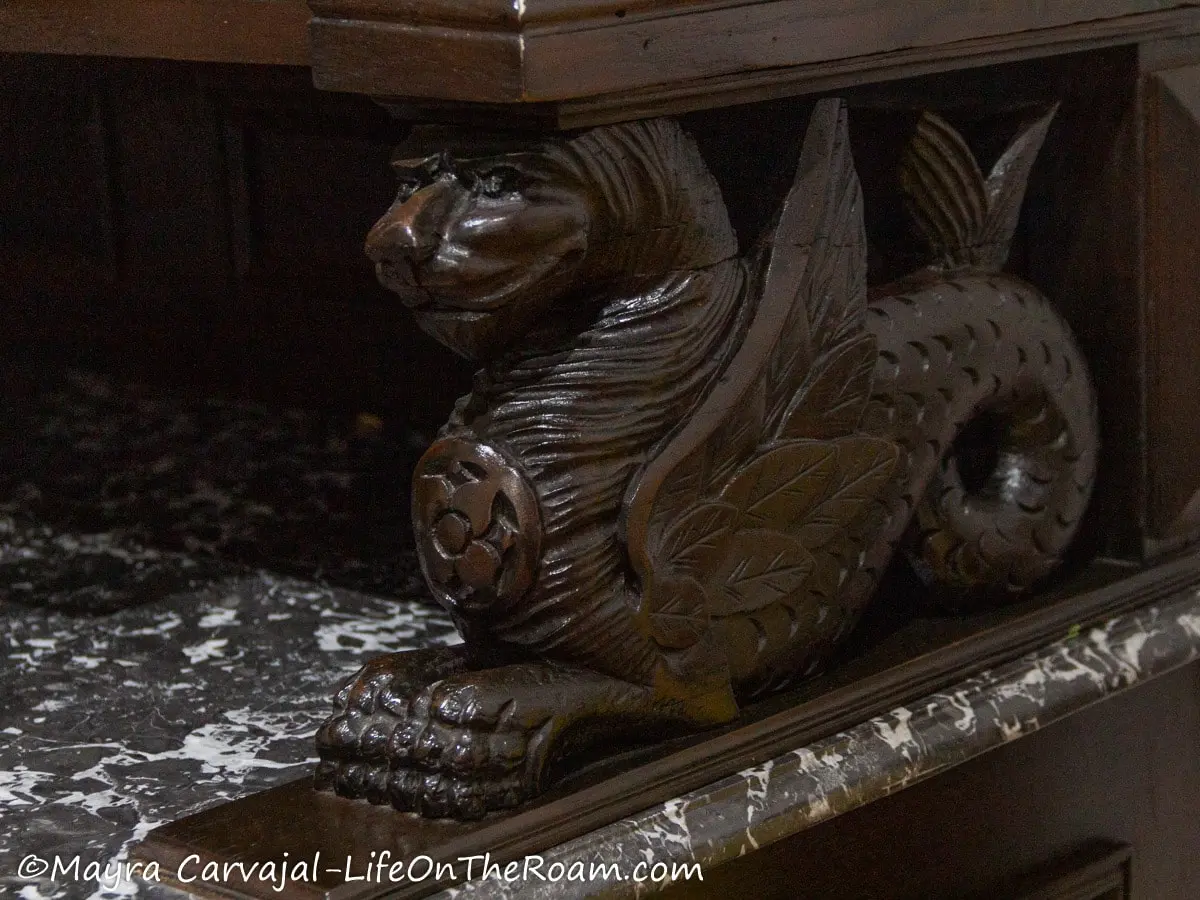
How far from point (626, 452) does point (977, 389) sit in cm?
37

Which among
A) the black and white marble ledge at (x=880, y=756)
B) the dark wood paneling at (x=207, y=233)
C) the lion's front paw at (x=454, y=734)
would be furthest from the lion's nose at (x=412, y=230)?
the dark wood paneling at (x=207, y=233)

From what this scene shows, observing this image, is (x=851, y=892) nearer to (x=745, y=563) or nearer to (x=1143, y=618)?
(x=745, y=563)

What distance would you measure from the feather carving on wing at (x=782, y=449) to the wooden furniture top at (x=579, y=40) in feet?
0.27

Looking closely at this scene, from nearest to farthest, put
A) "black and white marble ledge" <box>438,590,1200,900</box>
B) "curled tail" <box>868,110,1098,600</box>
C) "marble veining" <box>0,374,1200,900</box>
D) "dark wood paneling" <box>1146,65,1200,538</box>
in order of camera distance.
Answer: "black and white marble ledge" <box>438,590,1200,900</box>
"marble veining" <box>0,374,1200,900</box>
"curled tail" <box>868,110,1098,600</box>
"dark wood paneling" <box>1146,65,1200,538</box>

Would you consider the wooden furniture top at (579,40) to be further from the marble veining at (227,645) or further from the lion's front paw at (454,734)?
the marble veining at (227,645)

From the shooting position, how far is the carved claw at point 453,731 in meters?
1.11

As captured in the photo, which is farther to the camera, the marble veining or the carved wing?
the carved wing

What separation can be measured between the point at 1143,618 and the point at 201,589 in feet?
2.79

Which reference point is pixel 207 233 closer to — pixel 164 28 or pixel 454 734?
pixel 164 28

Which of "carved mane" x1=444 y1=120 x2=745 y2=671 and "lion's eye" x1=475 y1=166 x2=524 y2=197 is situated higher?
"lion's eye" x1=475 y1=166 x2=524 y2=197

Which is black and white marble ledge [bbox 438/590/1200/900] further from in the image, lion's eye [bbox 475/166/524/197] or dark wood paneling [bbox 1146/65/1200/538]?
lion's eye [bbox 475/166/524/197]

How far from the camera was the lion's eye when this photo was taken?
1102 millimetres

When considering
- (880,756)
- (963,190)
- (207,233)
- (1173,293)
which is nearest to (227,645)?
(207,233)

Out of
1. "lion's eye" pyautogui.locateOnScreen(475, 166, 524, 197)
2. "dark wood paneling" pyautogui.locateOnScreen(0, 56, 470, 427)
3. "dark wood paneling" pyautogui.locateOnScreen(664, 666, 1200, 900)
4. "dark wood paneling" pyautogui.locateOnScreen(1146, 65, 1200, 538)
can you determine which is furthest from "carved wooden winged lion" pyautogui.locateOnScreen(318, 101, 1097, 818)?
"dark wood paneling" pyautogui.locateOnScreen(0, 56, 470, 427)
